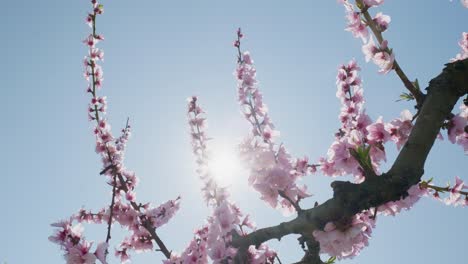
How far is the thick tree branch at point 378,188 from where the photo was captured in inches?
91.4

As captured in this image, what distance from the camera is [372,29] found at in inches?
152

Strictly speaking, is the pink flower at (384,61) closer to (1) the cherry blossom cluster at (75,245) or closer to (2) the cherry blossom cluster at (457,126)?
(2) the cherry blossom cluster at (457,126)

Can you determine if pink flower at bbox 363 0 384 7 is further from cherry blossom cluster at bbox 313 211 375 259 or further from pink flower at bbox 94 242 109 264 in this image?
pink flower at bbox 94 242 109 264

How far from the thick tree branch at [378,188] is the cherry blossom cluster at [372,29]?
3.32 feet

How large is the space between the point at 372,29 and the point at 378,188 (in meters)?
2.13

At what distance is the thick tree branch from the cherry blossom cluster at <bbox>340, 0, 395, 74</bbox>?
1013mm

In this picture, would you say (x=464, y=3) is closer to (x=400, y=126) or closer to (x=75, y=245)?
(x=400, y=126)

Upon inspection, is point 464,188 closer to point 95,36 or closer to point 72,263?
point 72,263

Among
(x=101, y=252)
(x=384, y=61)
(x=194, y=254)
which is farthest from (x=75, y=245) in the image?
(x=384, y=61)

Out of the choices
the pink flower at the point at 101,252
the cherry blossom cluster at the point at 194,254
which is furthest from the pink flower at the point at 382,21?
the pink flower at the point at 101,252

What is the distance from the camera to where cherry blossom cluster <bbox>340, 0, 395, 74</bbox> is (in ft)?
11.7

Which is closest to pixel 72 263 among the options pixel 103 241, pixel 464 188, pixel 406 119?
pixel 103 241

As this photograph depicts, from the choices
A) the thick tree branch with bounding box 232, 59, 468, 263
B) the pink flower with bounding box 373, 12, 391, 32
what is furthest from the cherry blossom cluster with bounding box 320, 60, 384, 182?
the pink flower with bounding box 373, 12, 391, 32

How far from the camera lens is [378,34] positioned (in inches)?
149
